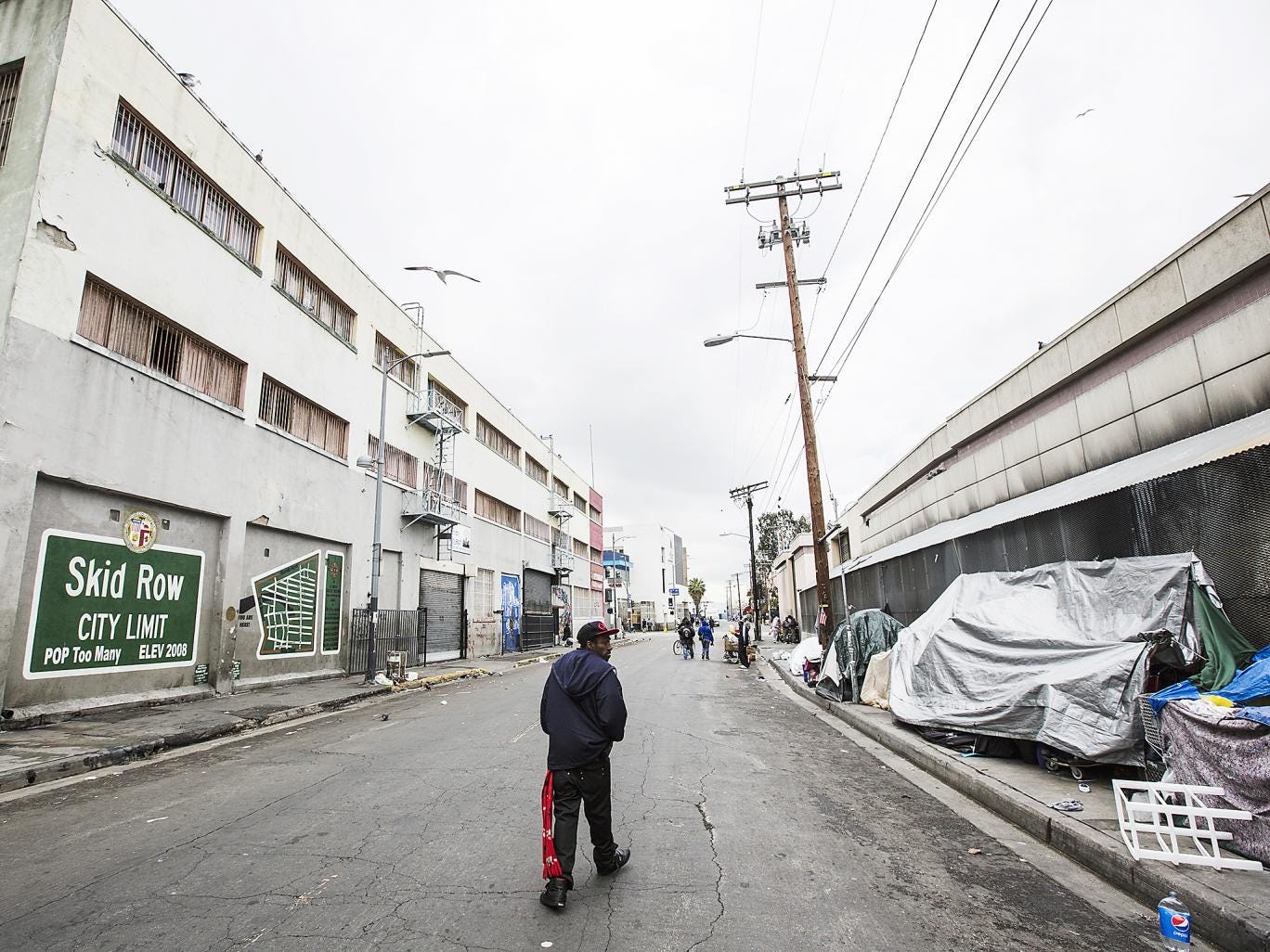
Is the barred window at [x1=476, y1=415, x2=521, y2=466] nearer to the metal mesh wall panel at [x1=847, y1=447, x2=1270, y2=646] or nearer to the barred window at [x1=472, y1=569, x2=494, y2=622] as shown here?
the barred window at [x1=472, y1=569, x2=494, y2=622]

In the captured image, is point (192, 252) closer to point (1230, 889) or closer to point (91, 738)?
point (91, 738)

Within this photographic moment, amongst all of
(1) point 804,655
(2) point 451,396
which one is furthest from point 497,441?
(1) point 804,655

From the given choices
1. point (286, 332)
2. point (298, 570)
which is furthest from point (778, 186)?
point (298, 570)

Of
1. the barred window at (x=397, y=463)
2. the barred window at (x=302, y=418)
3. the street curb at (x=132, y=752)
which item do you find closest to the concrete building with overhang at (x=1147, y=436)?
the street curb at (x=132, y=752)

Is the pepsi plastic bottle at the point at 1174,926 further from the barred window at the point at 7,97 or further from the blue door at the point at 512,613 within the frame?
the blue door at the point at 512,613

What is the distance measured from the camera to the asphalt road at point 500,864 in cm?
362

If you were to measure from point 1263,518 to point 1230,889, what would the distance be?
3699mm

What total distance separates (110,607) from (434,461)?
15233 mm

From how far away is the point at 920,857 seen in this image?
4906mm

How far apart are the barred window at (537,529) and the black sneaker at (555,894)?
116ft

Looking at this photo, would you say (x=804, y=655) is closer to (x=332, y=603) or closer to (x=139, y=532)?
(x=332, y=603)

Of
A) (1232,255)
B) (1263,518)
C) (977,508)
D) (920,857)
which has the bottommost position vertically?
(920,857)

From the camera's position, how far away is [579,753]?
4.22 m

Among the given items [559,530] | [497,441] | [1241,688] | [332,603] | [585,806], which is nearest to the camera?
[585,806]
